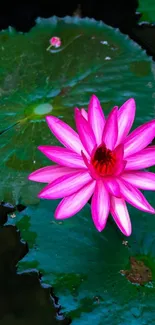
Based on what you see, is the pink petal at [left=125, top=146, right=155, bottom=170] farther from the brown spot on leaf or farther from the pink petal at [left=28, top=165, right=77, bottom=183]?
the brown spot on leaf

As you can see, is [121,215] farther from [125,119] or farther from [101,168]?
[125,119]

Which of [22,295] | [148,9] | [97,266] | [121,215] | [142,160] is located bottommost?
[22,295]

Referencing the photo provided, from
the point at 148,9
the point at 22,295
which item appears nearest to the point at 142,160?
the point at 22,295

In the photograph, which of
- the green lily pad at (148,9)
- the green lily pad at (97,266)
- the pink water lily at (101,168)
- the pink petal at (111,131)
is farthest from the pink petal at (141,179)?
the green lily pad at (148,9)

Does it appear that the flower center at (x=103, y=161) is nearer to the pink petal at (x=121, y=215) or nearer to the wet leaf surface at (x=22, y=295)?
the pink petal at (x=121, y=215)

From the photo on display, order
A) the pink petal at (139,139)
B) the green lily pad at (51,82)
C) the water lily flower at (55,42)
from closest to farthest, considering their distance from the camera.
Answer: the pink petal at (139,139) < the green lily pad at (51,82) < the water lily flower at (55,42)

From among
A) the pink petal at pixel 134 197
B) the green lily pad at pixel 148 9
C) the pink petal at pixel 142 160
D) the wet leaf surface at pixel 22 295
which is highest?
the green lily pad at pixel 148 9
